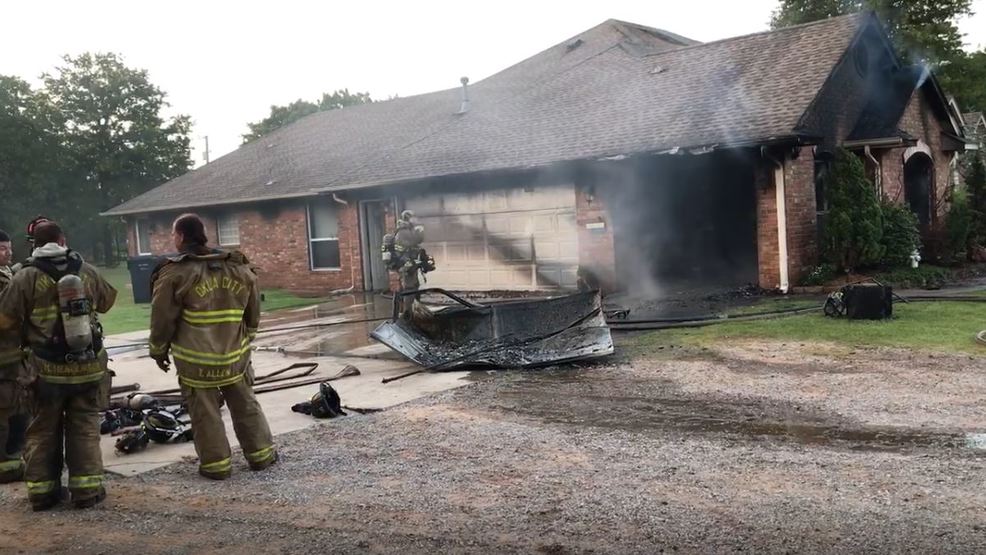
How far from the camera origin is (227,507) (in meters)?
4.62

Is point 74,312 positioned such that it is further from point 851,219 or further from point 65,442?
point 851,219

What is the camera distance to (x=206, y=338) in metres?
5.23

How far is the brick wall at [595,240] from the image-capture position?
579 inches

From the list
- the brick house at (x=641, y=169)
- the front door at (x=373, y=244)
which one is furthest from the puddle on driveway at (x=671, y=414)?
the front door at (x=373, y=244)

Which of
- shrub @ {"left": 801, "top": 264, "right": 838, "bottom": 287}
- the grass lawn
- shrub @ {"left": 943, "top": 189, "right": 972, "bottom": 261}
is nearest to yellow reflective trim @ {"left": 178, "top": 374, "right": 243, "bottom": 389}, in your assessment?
the grass lawn

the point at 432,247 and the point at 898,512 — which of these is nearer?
the point at 898,512

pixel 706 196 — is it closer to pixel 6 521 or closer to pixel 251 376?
pixel 251 376

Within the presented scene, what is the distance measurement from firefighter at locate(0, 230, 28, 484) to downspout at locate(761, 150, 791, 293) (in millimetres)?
10952

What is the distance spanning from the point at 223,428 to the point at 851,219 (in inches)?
450

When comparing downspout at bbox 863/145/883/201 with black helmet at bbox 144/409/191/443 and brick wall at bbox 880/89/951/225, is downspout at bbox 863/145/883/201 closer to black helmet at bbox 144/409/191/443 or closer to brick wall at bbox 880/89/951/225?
brick wall at bbox 880/89/951/225

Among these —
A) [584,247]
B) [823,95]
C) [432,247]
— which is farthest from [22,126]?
[823,95]

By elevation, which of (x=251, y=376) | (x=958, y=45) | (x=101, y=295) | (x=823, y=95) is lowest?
(x=251, y=376)

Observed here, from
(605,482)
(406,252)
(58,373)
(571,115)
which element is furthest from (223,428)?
(571,115)

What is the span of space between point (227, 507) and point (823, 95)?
1269cm
